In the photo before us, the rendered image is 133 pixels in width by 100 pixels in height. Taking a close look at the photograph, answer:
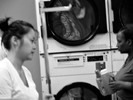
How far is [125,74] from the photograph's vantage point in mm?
2002

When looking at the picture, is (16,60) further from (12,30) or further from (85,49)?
(85,49)

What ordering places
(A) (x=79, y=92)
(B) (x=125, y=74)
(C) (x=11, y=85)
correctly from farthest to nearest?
(A) (x=79, y=92) < (B) (x=125, y=74) < (C) (x=11, y=85)

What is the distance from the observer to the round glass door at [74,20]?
2.81 m

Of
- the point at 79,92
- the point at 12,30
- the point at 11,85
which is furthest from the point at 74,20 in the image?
the point at 11,85

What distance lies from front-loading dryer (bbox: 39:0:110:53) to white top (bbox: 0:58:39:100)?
4.22ft

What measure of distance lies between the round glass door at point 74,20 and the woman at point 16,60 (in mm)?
1213

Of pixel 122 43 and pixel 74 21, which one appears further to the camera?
pixel 74 21

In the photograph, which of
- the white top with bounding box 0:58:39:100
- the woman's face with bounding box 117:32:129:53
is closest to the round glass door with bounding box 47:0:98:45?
the woman's face with bounding box 117:32:129:53

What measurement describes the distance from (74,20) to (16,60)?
1423 mm

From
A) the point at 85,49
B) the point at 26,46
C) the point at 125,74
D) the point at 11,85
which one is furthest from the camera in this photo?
the point at 85,49

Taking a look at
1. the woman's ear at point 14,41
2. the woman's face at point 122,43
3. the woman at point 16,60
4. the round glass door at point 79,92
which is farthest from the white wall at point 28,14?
the woman's ear at point 14,41

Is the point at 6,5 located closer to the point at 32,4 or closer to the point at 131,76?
the point at 32,4

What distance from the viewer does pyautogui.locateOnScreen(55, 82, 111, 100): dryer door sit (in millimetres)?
2774

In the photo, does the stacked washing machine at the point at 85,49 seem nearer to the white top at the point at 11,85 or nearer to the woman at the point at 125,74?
the woman at the point at 125,74
